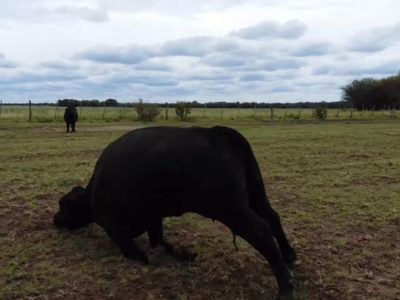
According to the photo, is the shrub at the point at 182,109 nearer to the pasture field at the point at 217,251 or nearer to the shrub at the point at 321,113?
the shrub at the point at 321,113

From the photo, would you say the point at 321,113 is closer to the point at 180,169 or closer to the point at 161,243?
the point at 161,243

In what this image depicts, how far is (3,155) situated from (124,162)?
10.8 meters

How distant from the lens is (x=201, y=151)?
4957 mm

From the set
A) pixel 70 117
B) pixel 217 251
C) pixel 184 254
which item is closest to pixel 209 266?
pixel 184 254

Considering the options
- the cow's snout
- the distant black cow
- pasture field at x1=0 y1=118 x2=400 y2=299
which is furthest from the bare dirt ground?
the distant black cow

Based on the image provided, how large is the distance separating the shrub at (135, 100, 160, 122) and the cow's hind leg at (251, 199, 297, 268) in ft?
106

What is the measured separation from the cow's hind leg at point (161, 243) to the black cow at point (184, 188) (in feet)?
0.05

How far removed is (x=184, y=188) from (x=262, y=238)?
0.89 meters

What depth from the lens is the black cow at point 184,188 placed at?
4.67 m

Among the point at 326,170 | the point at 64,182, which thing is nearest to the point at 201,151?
the point at 64,182

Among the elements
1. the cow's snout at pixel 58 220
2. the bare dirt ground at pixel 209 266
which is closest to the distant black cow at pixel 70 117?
the bare dirt ground at pixel 209 266

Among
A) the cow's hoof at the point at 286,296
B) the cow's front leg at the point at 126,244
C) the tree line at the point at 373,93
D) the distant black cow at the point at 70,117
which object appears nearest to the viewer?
the cow's hoof at the point at 286,296

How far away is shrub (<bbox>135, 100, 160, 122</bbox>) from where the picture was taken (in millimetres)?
37541

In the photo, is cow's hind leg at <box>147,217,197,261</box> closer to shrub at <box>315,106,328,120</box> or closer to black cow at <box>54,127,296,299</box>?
black cow at <box>54,127,296,299</box>
